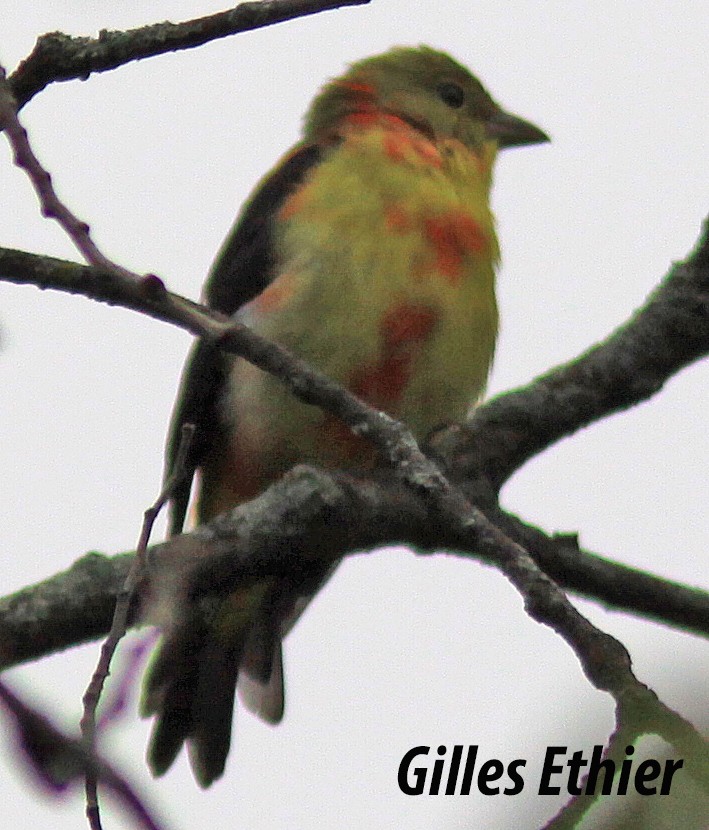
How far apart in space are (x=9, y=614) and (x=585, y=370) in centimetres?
191

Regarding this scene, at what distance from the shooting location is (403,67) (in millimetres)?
5434

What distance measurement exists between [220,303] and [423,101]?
1.34 meters

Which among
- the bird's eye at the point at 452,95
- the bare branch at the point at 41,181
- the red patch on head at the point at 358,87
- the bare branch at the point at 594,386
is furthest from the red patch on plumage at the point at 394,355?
the bare branch at the point at 41,181

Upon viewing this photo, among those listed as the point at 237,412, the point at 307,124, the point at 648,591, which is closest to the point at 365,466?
the point at 237,412

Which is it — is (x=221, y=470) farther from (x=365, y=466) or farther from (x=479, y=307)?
(x=479, y=307)

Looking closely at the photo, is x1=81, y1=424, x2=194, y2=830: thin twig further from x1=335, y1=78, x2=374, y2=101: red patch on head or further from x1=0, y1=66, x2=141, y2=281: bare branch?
x1=335, y1=78, x2=374, y2=101: red patch on head

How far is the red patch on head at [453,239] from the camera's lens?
436cm

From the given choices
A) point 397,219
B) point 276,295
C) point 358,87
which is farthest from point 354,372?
point 358,87

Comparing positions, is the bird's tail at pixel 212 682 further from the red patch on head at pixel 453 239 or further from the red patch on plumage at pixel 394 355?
the red patch on head at pixel 453 239

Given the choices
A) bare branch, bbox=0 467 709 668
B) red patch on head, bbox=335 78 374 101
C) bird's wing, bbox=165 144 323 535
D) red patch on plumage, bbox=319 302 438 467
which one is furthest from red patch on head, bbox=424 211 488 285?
bare branch, bbox=0 467 709 668

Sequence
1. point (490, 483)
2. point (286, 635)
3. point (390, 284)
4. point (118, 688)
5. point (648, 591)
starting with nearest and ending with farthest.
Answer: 1. point (118, 688)
2. point (648, 591)
3. point (490, 483)
4. point (390, 284)
5. point (286, 635)

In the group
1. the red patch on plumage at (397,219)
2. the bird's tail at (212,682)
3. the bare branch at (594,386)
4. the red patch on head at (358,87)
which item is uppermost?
the red patch on head at (358,87)

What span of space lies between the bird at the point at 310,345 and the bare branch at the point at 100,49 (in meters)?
1.63

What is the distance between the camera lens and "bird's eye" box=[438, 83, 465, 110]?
5398 millimetres
